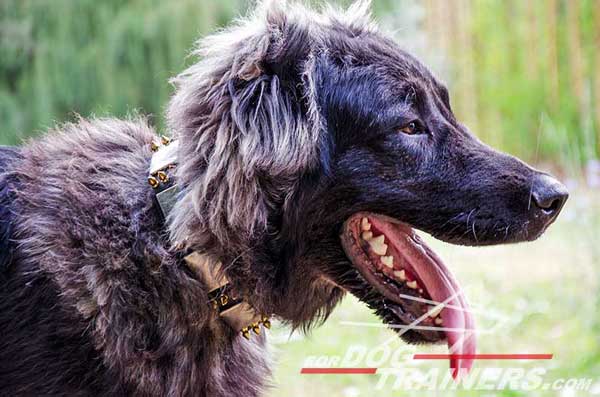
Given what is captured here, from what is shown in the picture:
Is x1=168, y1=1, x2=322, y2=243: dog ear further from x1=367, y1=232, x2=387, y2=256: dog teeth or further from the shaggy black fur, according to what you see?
the shaggy black fur

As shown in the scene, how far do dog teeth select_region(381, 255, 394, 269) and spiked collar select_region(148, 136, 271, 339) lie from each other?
1.44 ft

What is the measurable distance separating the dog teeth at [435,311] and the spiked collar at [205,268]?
55 centimetres

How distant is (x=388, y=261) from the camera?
278cm

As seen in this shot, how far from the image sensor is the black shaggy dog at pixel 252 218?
8.55 feet

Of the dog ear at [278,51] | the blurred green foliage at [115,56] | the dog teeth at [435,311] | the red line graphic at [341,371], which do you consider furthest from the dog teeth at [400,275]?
the blurred green foliage at [115,56]

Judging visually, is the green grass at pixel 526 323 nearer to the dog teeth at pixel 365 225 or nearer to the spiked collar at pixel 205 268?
the spiked collar at pixel 205 268

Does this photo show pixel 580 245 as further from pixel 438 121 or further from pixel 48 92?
pixel 48 92

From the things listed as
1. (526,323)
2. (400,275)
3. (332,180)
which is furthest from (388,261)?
→ (526,323)

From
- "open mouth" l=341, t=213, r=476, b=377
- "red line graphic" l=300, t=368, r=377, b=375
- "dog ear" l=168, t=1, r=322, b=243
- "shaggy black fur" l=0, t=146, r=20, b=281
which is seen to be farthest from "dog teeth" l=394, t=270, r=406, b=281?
"red line graphic" l=300, t=368, r=377, b=375

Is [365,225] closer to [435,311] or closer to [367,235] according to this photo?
[367,235]

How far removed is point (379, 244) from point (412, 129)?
401 millimetres

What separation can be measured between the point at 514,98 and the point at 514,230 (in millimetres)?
7800

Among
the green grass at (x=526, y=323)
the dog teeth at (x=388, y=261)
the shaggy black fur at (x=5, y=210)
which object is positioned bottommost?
the green grass at (x=526, y=323)

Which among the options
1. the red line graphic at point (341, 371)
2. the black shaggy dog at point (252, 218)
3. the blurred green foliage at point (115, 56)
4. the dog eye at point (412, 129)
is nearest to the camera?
the black shaggy dog at point (252, 218)
